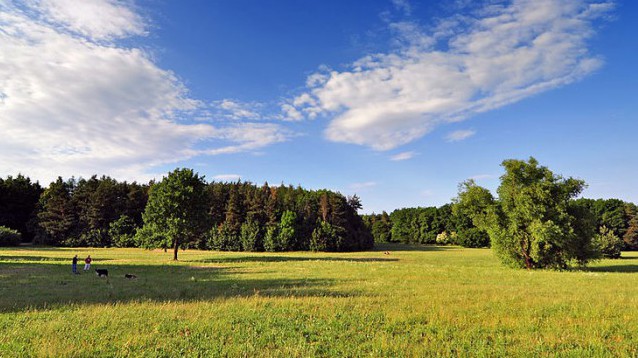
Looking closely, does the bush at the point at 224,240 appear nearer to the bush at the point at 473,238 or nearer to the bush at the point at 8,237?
the bush at the point at 8,237

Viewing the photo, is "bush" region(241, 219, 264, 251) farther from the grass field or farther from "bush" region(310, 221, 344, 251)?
the grass field

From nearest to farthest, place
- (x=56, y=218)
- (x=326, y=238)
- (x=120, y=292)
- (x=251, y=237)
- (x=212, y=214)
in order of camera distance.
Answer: (x=120, y=292)
(x=212, y=214)
(x=251, y=237)
(x=326, y=238)
(x=56, y=218)

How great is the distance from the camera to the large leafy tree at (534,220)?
38.4 meters

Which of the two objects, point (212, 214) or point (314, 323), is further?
point (212, 214)

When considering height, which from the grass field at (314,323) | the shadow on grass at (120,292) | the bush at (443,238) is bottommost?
the bush at (443,238)

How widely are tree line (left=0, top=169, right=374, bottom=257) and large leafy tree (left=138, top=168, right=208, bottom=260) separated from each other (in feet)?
109

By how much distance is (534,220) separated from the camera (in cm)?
3894

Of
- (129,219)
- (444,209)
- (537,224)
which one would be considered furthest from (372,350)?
(444,209)

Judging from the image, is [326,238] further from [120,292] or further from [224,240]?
[120,292]

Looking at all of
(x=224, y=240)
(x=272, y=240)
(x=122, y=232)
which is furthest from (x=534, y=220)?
(x=122, y=232)

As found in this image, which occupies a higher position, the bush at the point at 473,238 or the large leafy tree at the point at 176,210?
Result: the large leafy tree at the point at 176,210

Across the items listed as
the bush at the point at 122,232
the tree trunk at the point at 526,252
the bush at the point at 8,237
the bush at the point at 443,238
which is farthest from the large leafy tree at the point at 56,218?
the bush at the point at 443,238

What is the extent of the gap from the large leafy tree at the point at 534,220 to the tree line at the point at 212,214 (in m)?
52.3

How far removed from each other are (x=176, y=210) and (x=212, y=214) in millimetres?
38034
